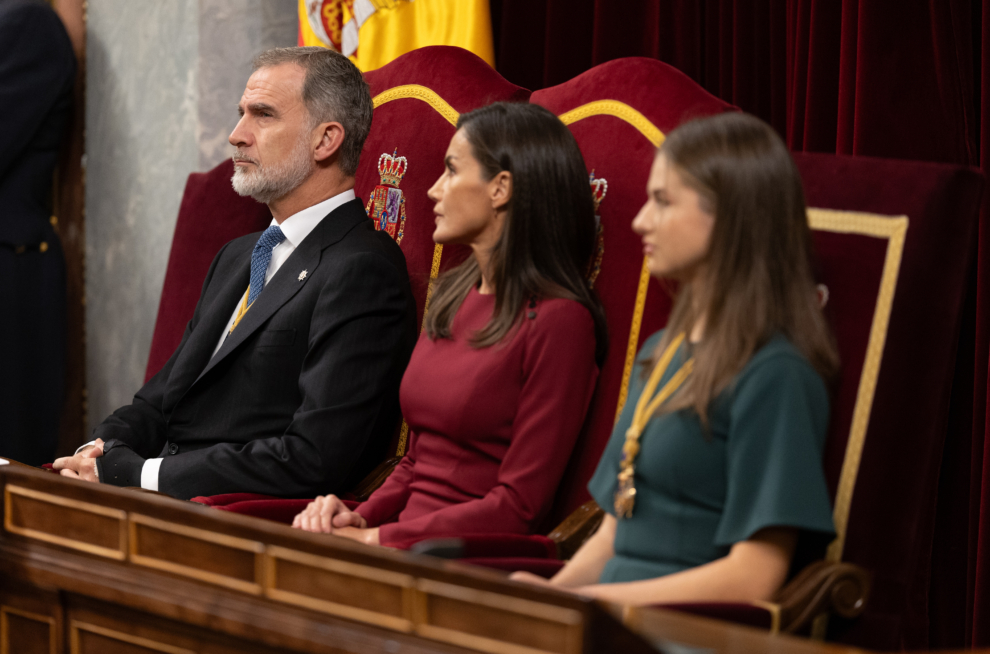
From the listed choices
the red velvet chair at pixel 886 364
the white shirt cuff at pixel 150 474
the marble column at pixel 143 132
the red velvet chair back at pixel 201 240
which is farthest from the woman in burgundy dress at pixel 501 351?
the marble column at pixel 143 132

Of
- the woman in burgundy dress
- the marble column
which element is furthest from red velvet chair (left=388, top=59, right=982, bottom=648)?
the marble column

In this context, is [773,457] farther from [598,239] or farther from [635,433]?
[598,239]

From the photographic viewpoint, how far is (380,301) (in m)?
2.24

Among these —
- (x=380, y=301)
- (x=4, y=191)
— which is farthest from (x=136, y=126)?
(x=380, y=301)

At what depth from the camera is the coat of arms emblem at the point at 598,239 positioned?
2062 millimetres

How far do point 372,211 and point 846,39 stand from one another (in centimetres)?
117

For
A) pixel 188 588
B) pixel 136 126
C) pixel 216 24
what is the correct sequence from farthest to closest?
pixel 136 126, pixel 216 24, pixel 188 588

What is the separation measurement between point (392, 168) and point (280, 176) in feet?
1.02

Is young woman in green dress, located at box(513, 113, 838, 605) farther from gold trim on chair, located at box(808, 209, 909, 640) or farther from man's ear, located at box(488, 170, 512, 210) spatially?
man's ear, located at box(488, 170, 512, 210)

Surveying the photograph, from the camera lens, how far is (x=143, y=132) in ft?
12.8

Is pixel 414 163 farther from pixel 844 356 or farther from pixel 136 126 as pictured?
pixel 136 126

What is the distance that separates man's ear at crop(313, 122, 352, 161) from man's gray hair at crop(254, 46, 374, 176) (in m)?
0.02

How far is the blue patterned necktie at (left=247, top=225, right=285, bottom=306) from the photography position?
244 centimetres

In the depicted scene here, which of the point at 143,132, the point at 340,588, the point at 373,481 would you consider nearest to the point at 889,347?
the point at 340,588
